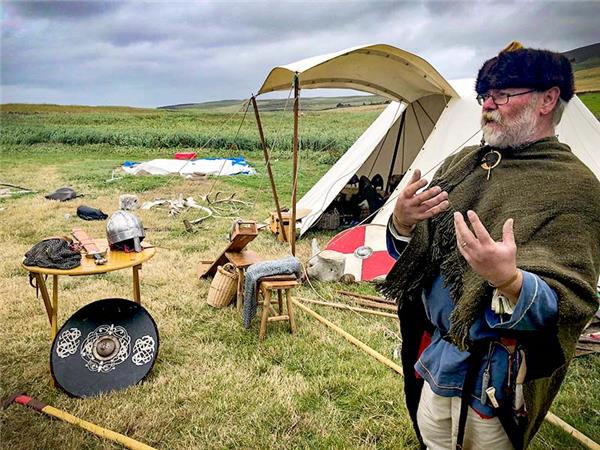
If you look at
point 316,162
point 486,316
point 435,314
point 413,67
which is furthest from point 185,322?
point 316,162

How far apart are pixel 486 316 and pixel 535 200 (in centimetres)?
40

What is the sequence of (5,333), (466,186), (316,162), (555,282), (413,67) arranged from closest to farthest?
1. (555,282)
2. (466,186)
3. (5,333)
4. (413,67)
5. (316,162)

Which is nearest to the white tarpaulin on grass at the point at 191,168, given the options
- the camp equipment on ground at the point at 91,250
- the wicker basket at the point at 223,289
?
the wicker basket at the point at 223,289

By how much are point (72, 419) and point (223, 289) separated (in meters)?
1.82

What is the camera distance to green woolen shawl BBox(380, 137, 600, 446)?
1315 millimetres

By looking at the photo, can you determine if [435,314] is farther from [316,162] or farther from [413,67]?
[316,162]

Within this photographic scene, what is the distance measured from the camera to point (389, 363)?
327cm

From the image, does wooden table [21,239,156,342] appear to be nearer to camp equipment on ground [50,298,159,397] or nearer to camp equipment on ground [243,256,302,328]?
camp equipment on ground [50,298,159,397]

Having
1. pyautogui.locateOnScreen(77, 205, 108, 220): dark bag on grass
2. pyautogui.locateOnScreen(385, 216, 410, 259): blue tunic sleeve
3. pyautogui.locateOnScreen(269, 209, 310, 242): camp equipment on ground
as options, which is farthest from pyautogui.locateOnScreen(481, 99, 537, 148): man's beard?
pyautogui.locateOnScreen(77, 205, 108, 220): dark bag on grass

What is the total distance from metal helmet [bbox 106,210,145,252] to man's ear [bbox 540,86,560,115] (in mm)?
2615

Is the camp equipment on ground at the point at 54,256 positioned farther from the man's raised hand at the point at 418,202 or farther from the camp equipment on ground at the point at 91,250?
the man's raised hand at the point at 418,202

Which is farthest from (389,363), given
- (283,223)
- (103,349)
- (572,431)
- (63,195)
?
(63,195)

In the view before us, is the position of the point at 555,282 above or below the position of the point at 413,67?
below

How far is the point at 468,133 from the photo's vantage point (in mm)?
5535
